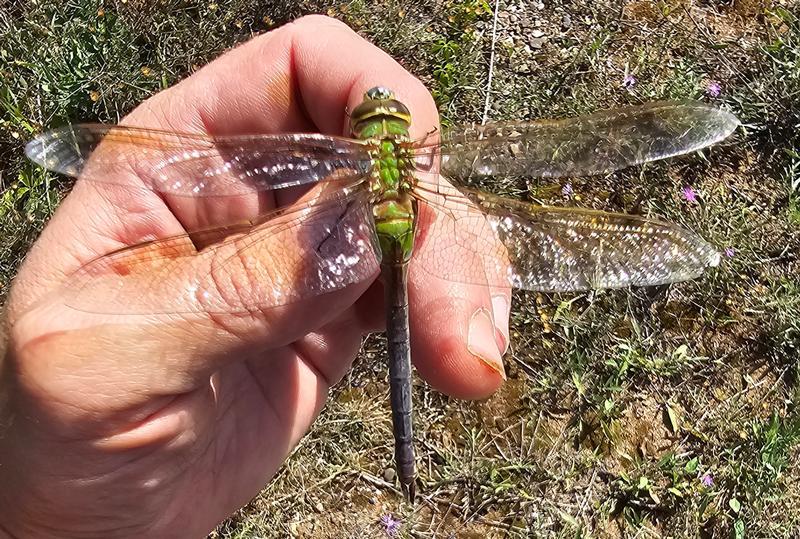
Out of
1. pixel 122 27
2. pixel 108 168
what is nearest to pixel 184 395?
pixel 108 168

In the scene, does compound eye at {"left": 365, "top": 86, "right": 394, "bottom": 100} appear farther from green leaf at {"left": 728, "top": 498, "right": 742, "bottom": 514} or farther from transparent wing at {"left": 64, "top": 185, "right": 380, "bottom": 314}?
green leaf at {"left": 728, "top": 498, "right": 742, "bottom": 514}

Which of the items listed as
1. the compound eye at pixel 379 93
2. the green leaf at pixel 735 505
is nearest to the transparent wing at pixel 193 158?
the compound eye at pixel 379 93

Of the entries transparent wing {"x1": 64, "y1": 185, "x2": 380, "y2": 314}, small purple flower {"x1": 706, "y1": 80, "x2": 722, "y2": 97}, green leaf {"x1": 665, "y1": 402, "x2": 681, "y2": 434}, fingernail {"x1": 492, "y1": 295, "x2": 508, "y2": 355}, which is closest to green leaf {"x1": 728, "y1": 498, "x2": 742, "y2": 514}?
green leaf {"x1": 665, "y1": 402, "x2": 681, "y2": 434}

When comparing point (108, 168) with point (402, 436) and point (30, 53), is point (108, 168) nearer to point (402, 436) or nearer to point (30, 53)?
point (402, 436)

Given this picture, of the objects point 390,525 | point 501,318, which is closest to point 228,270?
point 501,318

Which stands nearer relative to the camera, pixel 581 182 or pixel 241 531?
pixel 241 531

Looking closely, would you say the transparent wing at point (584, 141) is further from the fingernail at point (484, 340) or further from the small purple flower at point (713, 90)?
the small purple flower at point (713, 90)

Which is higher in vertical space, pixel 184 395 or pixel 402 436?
pixel 184 395
